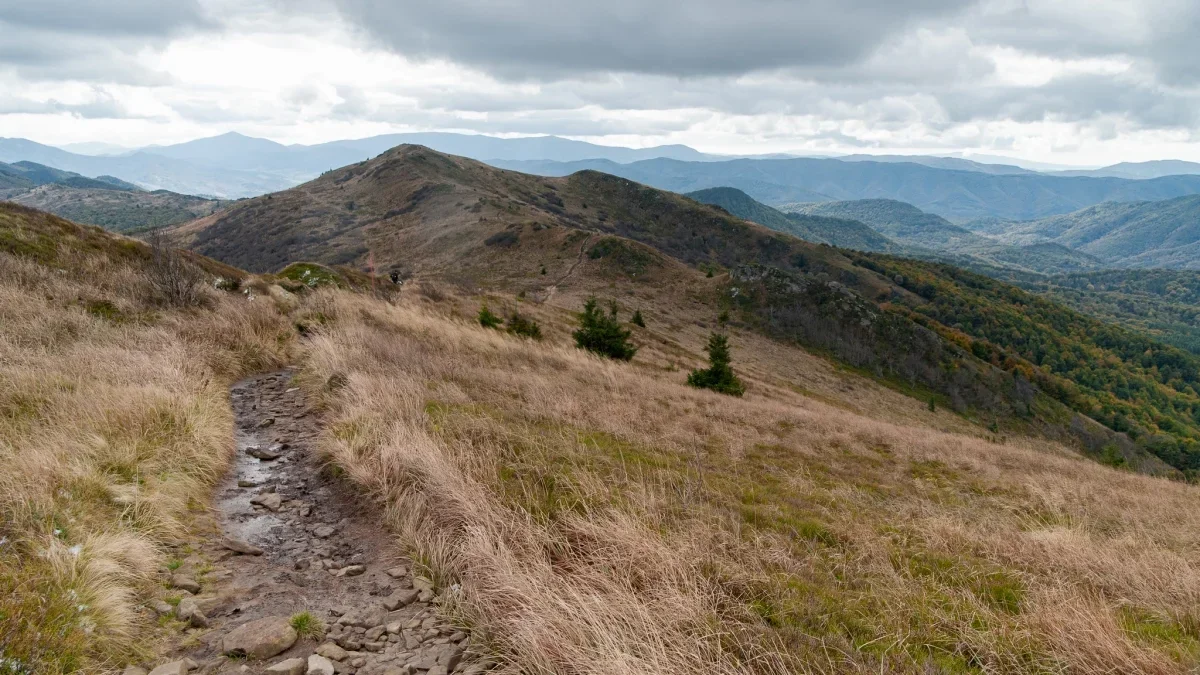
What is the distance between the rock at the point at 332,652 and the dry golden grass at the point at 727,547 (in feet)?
2.67

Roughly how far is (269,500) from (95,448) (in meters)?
1.59

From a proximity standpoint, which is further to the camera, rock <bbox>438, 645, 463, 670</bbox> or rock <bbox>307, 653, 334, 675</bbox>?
rock <bbox>438, 645, 463, 670</bbox>

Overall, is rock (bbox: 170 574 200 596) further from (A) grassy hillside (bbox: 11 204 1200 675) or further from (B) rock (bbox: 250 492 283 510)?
(B) rock (bbox: 250 492 283 510)

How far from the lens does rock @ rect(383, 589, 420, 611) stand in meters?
4.25

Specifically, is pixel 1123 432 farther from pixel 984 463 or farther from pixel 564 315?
pixel 984 463

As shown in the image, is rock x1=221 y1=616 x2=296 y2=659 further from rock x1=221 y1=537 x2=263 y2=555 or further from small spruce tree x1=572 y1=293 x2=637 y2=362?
small spruce tree x1=572 y1=293 x2=637 y2=362

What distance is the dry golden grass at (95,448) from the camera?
11.0 ft

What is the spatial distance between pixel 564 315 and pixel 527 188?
10392 cm

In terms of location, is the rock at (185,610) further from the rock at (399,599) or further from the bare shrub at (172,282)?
the bare shrub at (172,282)

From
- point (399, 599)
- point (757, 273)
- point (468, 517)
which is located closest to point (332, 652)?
point (399, 599)

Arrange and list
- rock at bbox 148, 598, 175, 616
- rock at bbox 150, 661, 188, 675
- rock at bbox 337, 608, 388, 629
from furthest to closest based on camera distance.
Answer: rock at bbox 337, 608, 388, 629 → rock at bbox 148, 598, 175, 616 → rock at bbox 150, 661, 188, 675

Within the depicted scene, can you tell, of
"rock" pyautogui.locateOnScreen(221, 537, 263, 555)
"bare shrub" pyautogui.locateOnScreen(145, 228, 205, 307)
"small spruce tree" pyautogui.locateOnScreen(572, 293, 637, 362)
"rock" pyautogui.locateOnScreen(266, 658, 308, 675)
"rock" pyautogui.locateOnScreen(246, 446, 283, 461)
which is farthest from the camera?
"small spruce tree" pyautogui.locateOnScreen(572, 293, 637, 362)

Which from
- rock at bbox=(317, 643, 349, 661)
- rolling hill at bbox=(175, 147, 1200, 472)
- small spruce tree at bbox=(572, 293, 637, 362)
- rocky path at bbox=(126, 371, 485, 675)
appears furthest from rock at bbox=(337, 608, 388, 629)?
rolling hill at bbox=(175, 147, 1200, 472)

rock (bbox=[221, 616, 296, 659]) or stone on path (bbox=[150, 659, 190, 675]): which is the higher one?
stone on path (bbox=[150, 659, 190, 675])
